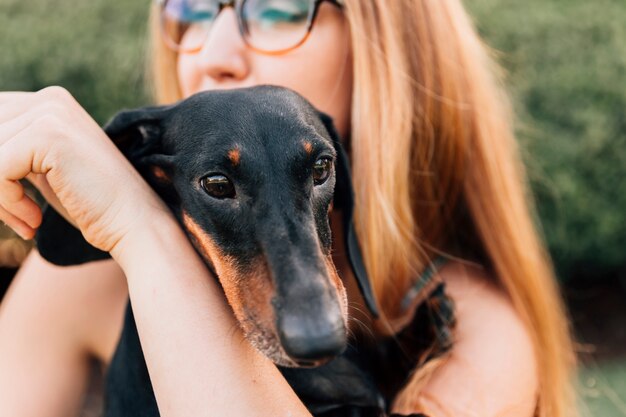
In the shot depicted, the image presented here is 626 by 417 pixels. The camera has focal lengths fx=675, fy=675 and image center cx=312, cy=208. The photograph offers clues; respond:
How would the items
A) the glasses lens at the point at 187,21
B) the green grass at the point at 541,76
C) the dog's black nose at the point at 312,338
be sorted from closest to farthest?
the dog's black nose at the point at 312,338, the glasses lens at the point at 187,21, the green grass at the point at 541,76

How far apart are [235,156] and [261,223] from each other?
176mm

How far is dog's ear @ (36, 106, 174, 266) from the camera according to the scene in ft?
6.14

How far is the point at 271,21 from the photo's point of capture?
2.23m

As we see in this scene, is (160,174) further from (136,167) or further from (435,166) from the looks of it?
(435,166)

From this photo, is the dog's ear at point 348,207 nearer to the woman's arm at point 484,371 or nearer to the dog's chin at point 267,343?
the woman's arm at point 484,371

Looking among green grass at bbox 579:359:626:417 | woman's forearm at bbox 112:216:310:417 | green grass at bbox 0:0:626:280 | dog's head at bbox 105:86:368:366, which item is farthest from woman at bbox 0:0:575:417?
green grass at bbox 0:0:626:280

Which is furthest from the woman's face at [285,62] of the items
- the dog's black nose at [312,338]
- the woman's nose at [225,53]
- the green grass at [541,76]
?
the green grass at [541,76]

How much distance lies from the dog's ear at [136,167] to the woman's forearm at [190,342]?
201 millimetres

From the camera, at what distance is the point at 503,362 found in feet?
6.52

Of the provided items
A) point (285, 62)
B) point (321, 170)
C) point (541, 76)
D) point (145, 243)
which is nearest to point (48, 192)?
point (145, 243)

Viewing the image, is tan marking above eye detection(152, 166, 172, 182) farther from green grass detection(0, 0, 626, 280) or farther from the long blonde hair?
green grass detection(0, 0, 626, 280)

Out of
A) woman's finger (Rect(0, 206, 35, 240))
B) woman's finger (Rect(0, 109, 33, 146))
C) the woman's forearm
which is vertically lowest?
the woman's forearm

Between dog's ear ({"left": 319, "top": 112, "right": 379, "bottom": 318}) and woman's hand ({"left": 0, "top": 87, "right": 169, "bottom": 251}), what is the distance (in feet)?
1.75

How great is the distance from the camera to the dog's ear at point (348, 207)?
77.1 inches
